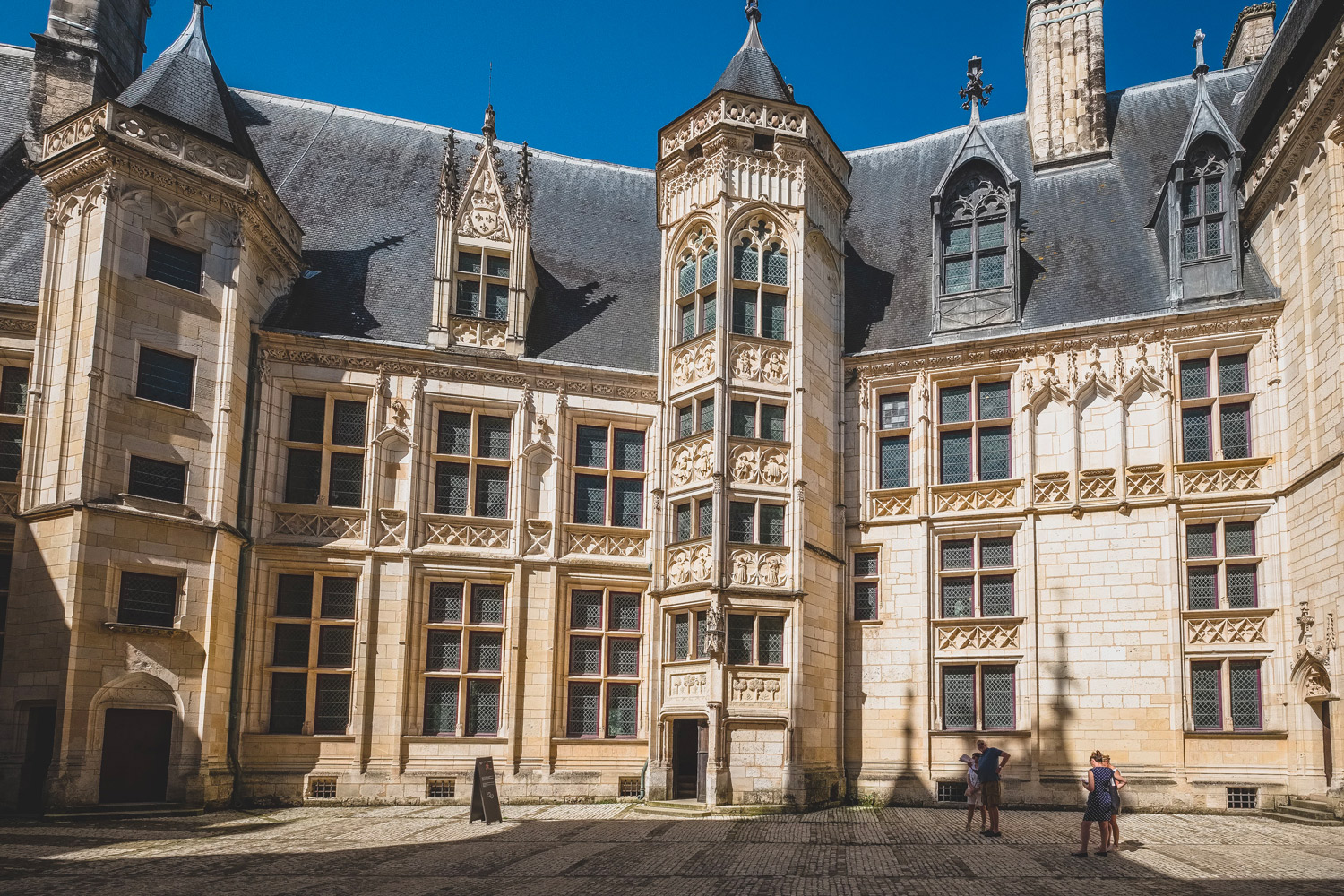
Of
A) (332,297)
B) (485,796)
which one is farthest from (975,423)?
(332,297)

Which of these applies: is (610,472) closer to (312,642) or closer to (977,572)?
(312,642)

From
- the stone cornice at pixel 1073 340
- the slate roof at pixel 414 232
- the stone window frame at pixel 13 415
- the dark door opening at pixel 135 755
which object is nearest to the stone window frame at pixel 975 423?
the stone cornice at pixel 1073 340

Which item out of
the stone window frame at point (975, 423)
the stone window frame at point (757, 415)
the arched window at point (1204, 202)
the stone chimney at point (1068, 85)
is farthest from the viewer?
the stone chimney at point (1068, 85)

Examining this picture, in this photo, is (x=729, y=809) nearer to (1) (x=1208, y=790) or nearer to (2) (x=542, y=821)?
(2) (x=542, y=821)

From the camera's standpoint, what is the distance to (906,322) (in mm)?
23141

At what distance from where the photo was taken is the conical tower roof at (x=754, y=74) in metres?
22.4

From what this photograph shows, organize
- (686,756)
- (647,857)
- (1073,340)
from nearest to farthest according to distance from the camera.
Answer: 1. (647,857)
2. (1073,340)
3. (686,756)

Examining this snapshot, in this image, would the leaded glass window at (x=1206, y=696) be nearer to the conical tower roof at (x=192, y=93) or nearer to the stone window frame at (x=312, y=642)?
the stone window frame at (x=312, y=642)

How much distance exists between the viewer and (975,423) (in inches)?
859

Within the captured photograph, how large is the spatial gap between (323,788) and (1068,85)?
20215 mm

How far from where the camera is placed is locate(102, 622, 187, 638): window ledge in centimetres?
1802

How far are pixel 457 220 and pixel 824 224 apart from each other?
7062 millimetres

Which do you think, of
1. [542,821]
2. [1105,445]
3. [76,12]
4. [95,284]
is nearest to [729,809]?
[542,821]

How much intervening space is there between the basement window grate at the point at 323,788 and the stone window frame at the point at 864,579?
9.58m
